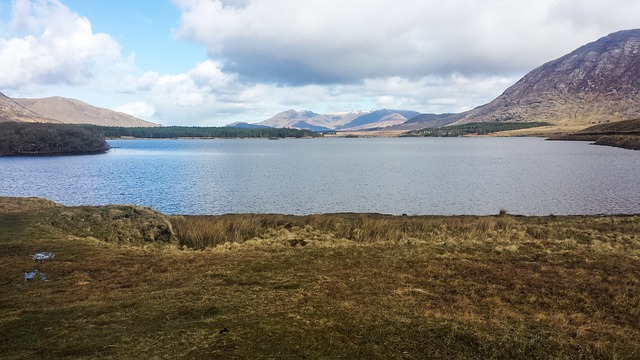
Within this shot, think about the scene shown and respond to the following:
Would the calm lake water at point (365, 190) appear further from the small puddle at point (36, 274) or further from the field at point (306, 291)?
the small puddle at point (36, 274)

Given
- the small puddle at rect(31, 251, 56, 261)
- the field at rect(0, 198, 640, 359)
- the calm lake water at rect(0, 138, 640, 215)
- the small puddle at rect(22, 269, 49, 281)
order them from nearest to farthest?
the field at rect(0, 198, 640, 359) < the small puddle at rect(22, 269, 49, 281) < the small puddle at rect(31, 251, 56, 261) < the calm lake water at rect(0, 138, 640, 215)

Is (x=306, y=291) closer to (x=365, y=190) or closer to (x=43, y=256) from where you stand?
(x=43, y=256)

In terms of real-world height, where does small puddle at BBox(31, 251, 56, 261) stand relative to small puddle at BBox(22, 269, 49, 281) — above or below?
above

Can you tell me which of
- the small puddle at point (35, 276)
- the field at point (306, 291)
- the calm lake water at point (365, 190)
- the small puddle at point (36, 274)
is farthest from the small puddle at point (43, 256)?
the calm lake water at point (365, 190)

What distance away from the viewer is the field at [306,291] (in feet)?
37.4

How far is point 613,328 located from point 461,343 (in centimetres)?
534

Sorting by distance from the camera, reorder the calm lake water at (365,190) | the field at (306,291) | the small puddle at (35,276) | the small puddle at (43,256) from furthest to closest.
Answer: the calm lake water at (365,190) → the small puddle at (43,256) → the small puddle at (35,276) → the field at (306,291)

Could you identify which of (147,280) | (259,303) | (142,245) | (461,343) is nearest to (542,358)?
(461,343)

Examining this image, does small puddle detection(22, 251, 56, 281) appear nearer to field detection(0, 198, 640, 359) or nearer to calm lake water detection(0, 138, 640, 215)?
field detection(0, 198, 640, 359)

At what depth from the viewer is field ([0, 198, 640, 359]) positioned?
11.4 metres

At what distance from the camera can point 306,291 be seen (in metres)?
16.1

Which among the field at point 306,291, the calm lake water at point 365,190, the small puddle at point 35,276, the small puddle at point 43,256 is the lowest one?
the calm lake water at point 365,190

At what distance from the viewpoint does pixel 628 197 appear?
55.9m

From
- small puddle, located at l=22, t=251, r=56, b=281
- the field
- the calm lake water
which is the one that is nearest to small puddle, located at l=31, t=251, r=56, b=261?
small puddle, located at l=22, t=251, r=56, b=281
